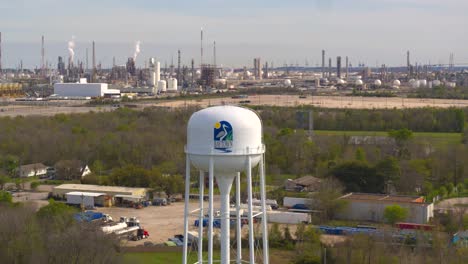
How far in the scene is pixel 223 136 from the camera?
1267cm

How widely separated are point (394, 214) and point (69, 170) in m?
16.6

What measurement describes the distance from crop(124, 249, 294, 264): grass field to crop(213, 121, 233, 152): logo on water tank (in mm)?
8628

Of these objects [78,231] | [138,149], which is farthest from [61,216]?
[138,149]

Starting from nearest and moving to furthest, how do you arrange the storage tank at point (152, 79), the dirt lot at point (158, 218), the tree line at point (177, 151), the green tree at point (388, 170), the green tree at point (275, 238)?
1. the green tree at point (275, 238)
2. the dirt lot at point (158, 218)
3. the green tree at point (388, 170)
4. the tree line at point (177, 151)
5. the storage tank at point (152, 79)

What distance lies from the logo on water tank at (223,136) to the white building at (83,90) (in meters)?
75.2

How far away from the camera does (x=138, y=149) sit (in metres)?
39.0

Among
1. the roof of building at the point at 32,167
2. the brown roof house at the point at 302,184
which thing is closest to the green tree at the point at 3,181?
the roof of building at the point at 32,167

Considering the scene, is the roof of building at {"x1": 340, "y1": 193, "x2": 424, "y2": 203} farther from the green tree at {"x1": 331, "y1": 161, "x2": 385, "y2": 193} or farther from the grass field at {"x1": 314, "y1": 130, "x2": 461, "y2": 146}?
the grass field at {"x1": 314, "y1": 130, "x2": 461, "y2": 146}

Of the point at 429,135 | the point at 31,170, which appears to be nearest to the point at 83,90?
the point at 429,135

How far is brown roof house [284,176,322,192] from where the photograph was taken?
32125 millimetres

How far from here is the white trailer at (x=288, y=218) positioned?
26605 millimetres

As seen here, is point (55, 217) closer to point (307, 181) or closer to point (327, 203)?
point (327, 203)

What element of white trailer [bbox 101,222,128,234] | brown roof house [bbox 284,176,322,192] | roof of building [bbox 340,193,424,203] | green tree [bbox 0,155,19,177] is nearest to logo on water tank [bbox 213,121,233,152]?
white trailer [bbox 101,222,128,234]

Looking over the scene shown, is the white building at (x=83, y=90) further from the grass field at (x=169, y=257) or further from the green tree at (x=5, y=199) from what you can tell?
the grass field at (x=169, y=257)
